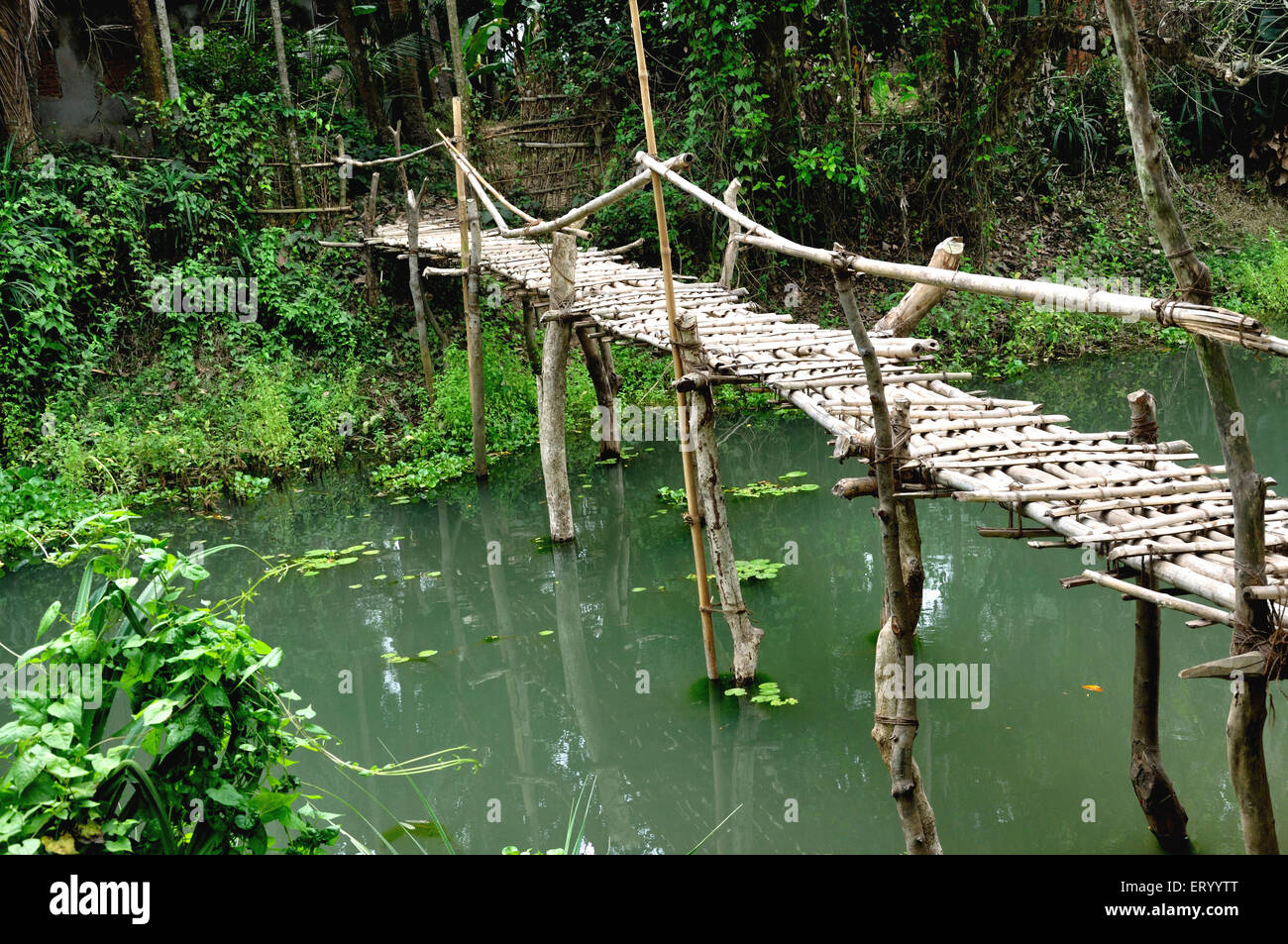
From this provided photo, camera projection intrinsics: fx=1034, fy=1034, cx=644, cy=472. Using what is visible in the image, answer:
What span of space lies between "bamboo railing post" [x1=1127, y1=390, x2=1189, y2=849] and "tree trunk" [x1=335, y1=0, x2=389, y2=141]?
33.9 ft

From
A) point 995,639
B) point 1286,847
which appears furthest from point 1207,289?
point 995,639

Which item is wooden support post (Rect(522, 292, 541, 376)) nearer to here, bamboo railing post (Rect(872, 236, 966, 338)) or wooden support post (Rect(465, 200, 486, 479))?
wooden support post (Rect(465, 200, 486, 479))

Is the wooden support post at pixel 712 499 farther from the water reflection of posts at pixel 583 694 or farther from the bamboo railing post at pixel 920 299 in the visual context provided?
the bamboo railing post at pixel 920 299

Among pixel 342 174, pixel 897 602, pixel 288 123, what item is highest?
pixel 288 123

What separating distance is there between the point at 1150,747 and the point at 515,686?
2.93m

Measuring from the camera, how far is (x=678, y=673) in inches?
201

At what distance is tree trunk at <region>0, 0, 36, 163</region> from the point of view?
8953mm

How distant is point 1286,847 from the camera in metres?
3.28

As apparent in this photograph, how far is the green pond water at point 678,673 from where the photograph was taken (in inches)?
154

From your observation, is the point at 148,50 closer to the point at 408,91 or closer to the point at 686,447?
the point at 408,91

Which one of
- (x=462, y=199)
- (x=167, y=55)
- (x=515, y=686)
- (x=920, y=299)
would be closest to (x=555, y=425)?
(x=462, y=199)

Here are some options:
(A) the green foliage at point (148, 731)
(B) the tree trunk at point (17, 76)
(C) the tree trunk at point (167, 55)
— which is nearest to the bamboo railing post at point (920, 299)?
(A) the green foliage at point (148, 731)

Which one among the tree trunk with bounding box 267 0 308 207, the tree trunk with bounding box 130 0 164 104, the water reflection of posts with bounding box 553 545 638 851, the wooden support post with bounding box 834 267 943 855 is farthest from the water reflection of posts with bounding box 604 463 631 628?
the tree trunk with bounding box 130 0 164 104

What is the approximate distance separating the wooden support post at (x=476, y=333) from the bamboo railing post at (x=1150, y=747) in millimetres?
5185
